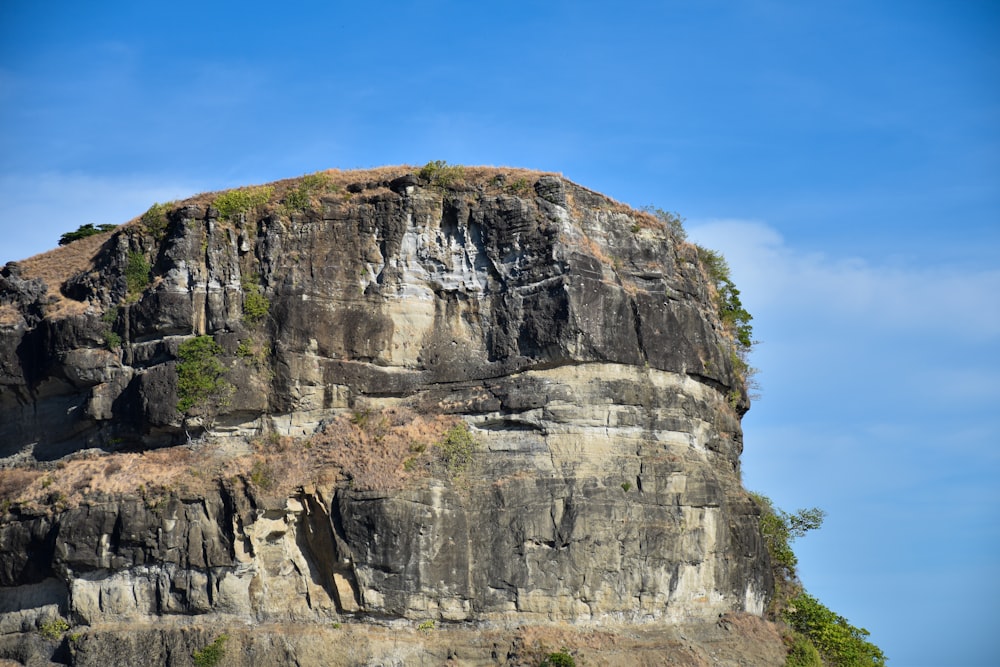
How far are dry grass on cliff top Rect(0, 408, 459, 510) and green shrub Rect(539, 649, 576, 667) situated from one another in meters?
7.44

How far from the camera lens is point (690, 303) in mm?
50906

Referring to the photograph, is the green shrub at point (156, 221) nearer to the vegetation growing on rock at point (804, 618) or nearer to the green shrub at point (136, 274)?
the green shrub at point (136, 274)

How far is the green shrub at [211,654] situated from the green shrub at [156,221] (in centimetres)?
1619

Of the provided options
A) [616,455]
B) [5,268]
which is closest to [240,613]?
[616,455]

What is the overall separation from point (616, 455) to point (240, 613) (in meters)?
13.7

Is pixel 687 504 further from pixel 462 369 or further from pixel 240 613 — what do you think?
pixel 240 613

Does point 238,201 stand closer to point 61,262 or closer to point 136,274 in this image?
point 136,274

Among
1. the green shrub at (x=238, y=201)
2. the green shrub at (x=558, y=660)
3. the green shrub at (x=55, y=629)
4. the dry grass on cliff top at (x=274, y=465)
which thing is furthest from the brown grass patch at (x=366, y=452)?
the green shrub at (x=238, y=201)

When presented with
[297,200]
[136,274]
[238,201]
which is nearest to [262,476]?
[136,274]

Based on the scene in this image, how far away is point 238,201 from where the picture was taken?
50.4 meters

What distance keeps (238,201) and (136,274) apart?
475 centimetres

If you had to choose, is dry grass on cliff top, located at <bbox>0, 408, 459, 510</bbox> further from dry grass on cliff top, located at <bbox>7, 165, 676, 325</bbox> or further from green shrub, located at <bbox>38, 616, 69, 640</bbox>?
dry grass on cliff top, located at <bbox>7, 165, 676, 325</bbox>

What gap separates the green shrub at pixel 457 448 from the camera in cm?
4572

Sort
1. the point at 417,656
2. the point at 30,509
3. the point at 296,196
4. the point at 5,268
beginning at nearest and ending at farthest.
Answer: the point at 417,656 < the point at 30,509 < the point at 296,196 < the point at 5,268
